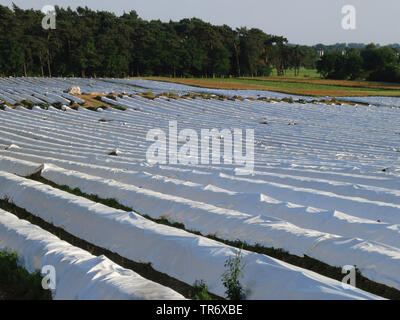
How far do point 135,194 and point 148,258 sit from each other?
2.36m

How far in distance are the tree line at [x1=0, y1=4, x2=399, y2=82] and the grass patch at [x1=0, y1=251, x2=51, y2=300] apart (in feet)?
196

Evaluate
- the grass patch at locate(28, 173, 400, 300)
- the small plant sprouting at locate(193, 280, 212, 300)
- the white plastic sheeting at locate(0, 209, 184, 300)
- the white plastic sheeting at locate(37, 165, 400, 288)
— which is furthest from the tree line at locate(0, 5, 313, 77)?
the small plant sprouting at locate(193, 280, 212, 300)

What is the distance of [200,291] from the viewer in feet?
14.0

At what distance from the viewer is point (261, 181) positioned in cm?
808

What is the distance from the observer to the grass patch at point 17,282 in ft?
13.7

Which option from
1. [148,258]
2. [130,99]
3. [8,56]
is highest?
[8,56]

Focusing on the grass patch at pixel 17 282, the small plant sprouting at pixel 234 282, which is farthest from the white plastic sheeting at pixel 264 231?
the grass patch at pixel 17 282

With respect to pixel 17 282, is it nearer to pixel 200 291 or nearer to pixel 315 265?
pixel 200 291

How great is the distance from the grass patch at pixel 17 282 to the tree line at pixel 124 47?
59.6m

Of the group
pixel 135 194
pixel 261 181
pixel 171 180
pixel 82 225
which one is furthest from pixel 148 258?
pixel 261 181

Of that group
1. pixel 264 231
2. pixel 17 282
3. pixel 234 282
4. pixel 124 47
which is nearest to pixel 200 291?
pixel 234 282

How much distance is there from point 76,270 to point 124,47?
6626cm

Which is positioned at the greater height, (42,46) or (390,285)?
(42,46)

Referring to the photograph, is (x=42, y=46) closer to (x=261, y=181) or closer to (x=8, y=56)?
(x=8, y=56)
